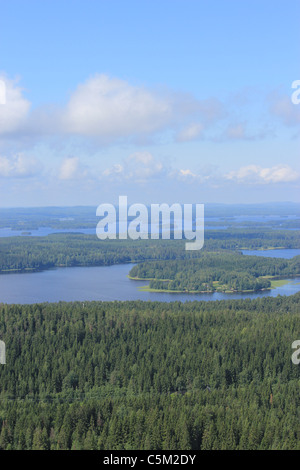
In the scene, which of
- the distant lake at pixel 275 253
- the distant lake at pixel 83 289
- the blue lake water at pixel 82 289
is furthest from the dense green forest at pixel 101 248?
the blue lake water at pixel 82 289

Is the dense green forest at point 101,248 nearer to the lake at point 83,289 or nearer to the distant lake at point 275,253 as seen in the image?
the distant lake at point 275,253

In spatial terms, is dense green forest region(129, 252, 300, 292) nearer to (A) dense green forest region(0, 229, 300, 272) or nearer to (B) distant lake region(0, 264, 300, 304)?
(B) distant lake region(0, 264, 300, 304)

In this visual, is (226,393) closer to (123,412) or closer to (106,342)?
(123,412)

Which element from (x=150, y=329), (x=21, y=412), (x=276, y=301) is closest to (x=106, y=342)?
(x=150, y=329)
